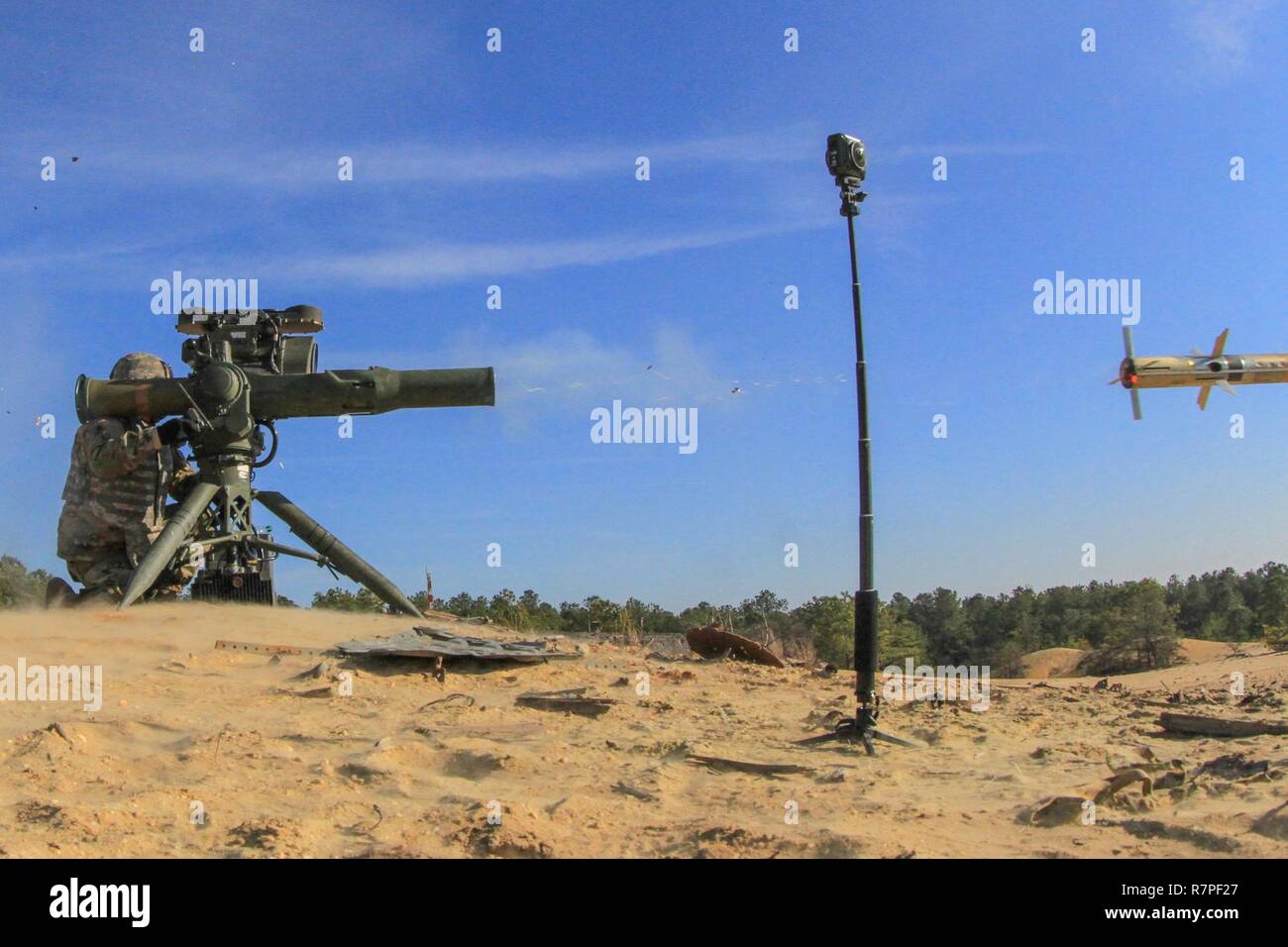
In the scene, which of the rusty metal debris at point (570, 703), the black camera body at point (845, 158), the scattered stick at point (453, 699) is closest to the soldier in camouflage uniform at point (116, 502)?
the scattered stick at point (453, 699)

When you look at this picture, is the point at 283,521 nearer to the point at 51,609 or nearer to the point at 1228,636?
the point at 51,609

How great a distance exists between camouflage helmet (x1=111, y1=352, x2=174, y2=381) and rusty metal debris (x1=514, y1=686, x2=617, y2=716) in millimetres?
9208

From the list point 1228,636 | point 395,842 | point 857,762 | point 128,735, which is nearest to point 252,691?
point 128,735

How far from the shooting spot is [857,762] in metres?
8.03

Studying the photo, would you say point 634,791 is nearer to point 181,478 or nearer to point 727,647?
point 727,647

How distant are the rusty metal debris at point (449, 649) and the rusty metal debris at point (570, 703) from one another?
1.47 meters

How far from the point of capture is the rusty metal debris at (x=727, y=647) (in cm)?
1395

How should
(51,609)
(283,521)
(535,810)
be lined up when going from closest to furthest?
(535,810) < (51,609) < (283,521)

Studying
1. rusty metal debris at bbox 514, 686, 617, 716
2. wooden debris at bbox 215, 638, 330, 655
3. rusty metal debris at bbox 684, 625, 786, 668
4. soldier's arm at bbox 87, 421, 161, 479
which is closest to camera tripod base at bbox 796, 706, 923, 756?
rusty metal debris at bbox 514, 686, 617, 716

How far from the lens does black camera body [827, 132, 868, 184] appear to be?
9648 millimetres

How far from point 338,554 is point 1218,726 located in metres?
11.3

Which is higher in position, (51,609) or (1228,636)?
(51,609)

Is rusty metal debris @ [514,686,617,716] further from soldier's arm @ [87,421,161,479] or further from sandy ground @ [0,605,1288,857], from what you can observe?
soldier's arm @ [87,421,161,479]

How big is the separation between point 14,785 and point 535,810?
3.22 metres
